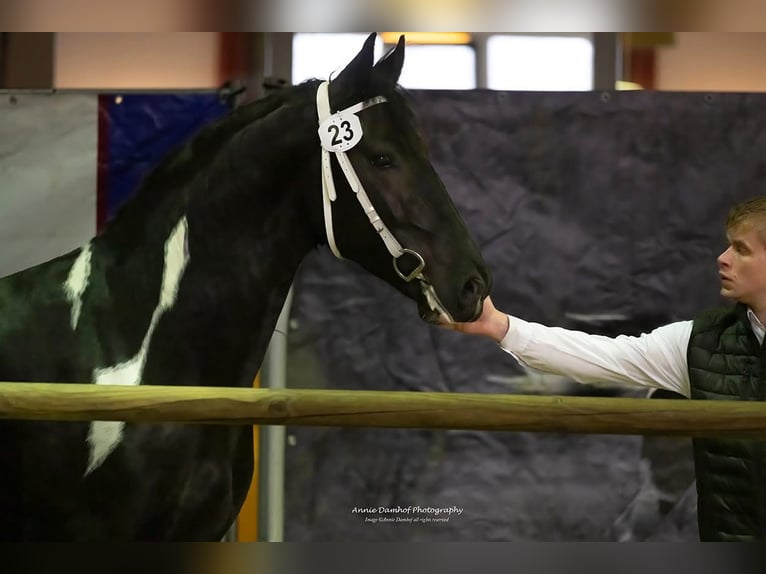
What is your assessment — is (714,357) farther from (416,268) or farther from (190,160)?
(190,160)

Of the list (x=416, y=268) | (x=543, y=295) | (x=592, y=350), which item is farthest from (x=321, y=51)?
(x=592, y=350)

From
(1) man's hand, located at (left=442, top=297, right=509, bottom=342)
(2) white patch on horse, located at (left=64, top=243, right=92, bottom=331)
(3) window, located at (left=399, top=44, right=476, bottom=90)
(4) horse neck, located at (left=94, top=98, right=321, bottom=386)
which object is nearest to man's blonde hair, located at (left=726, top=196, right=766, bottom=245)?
(1) man's hand, located at (left=442, top=297, right=509, bottom=342)

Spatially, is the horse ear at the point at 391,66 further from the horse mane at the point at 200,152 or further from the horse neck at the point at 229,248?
the horse neck at the point at 229,248

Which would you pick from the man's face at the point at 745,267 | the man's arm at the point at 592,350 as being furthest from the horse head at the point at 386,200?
the man's face at the point at 745,267

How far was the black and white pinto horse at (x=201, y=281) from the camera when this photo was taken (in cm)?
169

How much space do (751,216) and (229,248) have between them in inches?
43.5

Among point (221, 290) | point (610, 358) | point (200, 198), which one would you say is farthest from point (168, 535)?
point (610, 358)

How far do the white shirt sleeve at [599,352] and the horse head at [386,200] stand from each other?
10.3 inches

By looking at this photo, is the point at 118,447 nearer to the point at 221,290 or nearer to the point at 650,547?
the point at 221,290

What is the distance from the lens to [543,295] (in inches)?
80.4

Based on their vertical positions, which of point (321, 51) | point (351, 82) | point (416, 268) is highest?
point (321, 51)

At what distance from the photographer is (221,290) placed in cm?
171

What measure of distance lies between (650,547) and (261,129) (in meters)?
1.24

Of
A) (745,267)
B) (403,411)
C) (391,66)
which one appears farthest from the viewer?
(745,267)
